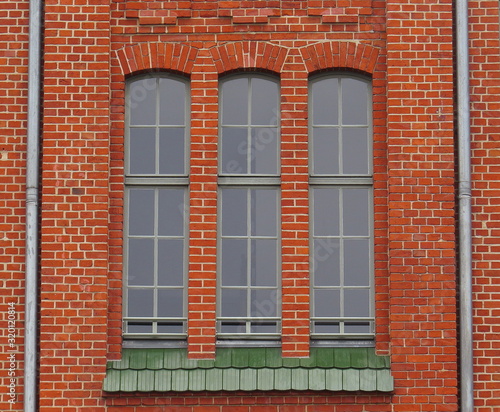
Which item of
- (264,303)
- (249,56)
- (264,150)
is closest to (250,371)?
(264,303)

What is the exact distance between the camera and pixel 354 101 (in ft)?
41.8

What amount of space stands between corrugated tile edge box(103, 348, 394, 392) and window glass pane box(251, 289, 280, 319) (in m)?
0.38

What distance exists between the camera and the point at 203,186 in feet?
40.8

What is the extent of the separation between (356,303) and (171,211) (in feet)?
6.98

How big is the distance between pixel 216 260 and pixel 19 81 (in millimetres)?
2755

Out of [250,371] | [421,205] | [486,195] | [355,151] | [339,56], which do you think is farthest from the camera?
[355,151]

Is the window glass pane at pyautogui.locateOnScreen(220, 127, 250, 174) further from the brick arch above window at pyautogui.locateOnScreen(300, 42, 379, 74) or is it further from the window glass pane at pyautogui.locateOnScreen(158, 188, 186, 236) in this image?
the brick arch above window at pyautogui.locateOnScreen(300, 42, 379, 74)

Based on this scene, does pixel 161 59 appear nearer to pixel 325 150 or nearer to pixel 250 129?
pixel 250 129

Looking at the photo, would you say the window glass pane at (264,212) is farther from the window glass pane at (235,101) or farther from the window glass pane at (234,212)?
the window glass pane at (235,101)

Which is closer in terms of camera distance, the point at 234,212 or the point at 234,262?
the point at 234,262

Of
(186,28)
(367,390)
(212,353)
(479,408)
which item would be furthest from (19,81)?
(479,408)

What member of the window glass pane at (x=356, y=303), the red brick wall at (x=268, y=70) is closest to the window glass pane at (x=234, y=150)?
the red brick wall at (x=268, y=70)

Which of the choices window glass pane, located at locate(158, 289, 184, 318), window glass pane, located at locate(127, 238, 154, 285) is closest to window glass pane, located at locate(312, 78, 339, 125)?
window glass pane, located at locate(127, 238, 154, 285)

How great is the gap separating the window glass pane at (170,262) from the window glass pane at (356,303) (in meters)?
1.70
